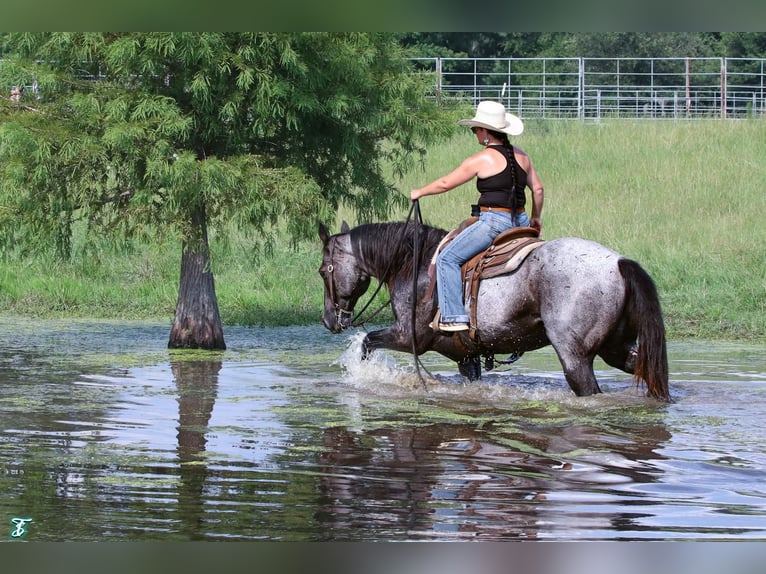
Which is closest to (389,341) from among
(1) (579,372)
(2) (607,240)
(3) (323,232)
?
(3) (323,232)

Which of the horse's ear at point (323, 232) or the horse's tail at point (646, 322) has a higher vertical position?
the horse's ear at point (323, 232)

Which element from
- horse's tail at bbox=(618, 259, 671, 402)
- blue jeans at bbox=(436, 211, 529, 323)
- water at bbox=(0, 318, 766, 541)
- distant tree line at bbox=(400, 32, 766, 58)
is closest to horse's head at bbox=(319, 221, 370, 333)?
water at bbox=(0, 318, 766, 541)

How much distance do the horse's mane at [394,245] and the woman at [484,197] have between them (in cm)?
64

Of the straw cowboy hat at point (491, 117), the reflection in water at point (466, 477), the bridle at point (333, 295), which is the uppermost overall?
the straw cowboy hat at point (491, 117)

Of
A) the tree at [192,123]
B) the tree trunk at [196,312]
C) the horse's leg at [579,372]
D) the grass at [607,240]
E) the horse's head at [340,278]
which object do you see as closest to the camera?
the horse's leg at [579,372]

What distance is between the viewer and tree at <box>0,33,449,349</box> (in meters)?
10.7

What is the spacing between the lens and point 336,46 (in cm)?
1112

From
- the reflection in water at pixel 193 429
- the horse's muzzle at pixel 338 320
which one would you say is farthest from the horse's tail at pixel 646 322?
the reflection in water at pixel 193 429

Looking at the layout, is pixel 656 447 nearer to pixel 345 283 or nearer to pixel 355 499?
pixel 355 499

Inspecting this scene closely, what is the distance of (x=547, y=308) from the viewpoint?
8.79 m

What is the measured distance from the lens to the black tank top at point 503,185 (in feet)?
30.2

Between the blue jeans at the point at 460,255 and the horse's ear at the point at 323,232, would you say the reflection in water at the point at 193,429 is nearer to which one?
the horse's ear at the point at 323,232

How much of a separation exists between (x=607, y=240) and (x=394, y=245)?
29.1ft

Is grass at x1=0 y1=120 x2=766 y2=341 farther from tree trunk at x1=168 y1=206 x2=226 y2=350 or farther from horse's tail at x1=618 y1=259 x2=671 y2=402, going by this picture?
horse's tail at x1=618 y1=259 x2=671 y2=402
